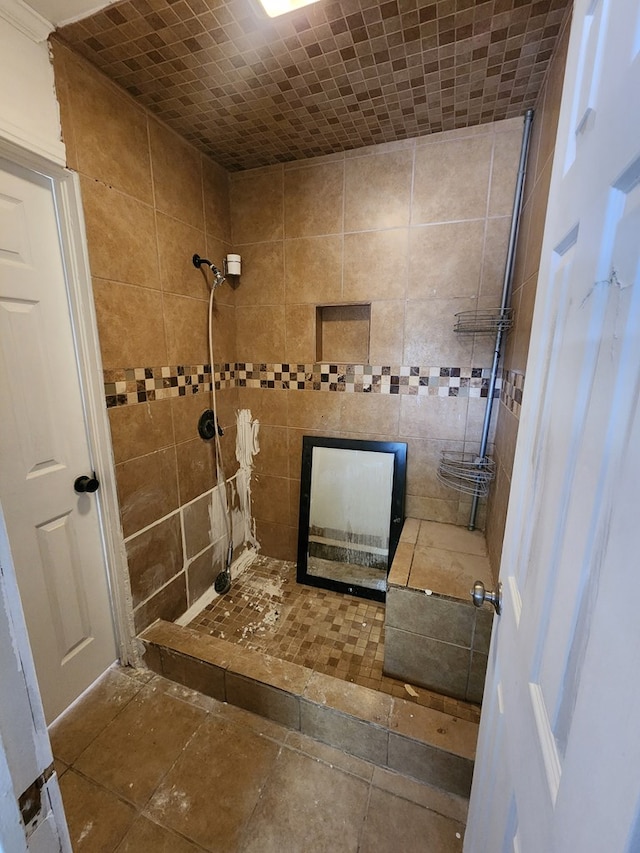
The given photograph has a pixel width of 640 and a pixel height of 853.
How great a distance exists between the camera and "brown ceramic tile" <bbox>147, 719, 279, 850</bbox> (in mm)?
1027

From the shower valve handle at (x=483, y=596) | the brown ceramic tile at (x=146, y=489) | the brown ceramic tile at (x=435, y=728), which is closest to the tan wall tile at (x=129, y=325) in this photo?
the brown ceramic tile at (x=146, y=489)

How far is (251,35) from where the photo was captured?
1052 millimetres

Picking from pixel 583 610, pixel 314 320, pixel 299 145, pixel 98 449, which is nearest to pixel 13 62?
pixel 299 145

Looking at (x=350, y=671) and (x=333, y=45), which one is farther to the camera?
(x=350, y=671)

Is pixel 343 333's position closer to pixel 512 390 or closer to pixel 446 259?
pixel 446 259

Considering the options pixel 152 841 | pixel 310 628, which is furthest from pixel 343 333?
pixel 152 841

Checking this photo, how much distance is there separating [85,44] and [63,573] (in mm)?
1832

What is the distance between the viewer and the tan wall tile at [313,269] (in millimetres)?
1807

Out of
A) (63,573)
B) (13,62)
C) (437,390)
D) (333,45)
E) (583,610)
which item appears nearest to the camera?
(583,610)

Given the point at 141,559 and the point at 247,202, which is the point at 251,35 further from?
the point at 141,559

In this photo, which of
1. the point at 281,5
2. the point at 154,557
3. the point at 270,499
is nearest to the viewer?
the point at 281,5

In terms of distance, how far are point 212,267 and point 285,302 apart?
0.42 metres

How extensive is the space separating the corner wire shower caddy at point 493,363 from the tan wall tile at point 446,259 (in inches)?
4.9

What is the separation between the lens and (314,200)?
1.79 m
